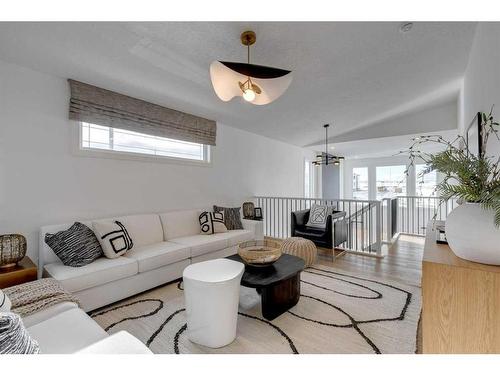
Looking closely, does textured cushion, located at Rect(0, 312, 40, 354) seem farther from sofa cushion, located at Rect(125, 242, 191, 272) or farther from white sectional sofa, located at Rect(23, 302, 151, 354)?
sofa cushion, located at Rect(125, 242, 191, 272)

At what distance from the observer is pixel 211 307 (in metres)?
1.77

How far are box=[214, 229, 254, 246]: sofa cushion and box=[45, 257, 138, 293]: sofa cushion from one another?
1.39 metres

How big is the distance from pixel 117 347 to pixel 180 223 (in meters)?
2.64

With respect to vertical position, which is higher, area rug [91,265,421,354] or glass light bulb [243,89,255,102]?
glass light bulb [243,89,255,102]

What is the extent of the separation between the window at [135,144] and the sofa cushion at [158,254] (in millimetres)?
1376

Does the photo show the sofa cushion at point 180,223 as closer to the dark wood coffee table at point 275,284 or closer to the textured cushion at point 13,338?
the dark wood coffee table at point 275,284

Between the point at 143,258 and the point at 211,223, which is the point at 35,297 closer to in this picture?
the point at 143,258

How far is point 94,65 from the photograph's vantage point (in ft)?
8.44

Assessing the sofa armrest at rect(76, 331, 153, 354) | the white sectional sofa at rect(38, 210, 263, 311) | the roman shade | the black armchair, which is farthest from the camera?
the black armchair

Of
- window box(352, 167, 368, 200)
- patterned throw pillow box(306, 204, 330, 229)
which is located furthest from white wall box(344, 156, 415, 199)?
patterned throw pillow box(306, 204, 330, 229)

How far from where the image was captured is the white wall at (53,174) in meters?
2.45

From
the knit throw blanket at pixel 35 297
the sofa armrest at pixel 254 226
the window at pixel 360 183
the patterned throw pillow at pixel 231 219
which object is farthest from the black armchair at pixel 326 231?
the window at pixel 360 183

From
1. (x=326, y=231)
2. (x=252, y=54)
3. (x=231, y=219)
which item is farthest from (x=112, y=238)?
(x=326, y=231)

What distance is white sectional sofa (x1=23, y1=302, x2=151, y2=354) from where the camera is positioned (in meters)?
1.04
